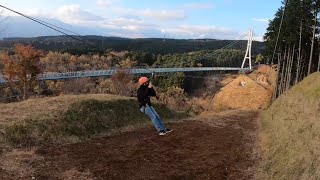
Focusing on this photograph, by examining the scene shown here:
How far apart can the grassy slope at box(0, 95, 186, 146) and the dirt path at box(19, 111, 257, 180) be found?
820 millimetres

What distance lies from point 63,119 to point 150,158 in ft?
13.2

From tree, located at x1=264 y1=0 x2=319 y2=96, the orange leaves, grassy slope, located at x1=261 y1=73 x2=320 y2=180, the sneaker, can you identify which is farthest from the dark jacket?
the orange leaves

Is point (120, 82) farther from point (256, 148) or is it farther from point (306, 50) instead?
point (256, 148)

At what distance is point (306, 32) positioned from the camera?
150 ft

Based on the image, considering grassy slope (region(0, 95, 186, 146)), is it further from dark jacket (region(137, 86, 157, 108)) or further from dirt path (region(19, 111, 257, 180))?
dark jacket (region(137, 86, 157, 108))

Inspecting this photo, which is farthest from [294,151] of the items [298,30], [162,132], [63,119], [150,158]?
[298,30]

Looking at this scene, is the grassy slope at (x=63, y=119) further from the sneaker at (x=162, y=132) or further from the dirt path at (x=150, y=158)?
the sneaker at (x=162, y=132)

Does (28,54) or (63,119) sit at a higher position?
(28,54)

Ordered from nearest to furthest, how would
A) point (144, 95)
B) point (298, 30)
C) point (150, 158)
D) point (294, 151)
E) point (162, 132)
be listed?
1. point (150, 158)
2. point (294, 151)
3. point (144, 95)
4. point (162, 132)
5. point (298, 30)

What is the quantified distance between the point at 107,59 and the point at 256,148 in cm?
10472

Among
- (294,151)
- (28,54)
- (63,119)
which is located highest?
(28,54)

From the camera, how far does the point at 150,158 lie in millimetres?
9664

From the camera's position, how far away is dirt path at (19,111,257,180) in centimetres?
834

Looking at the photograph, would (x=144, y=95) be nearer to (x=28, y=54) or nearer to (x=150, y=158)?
(x=150, y=158)
